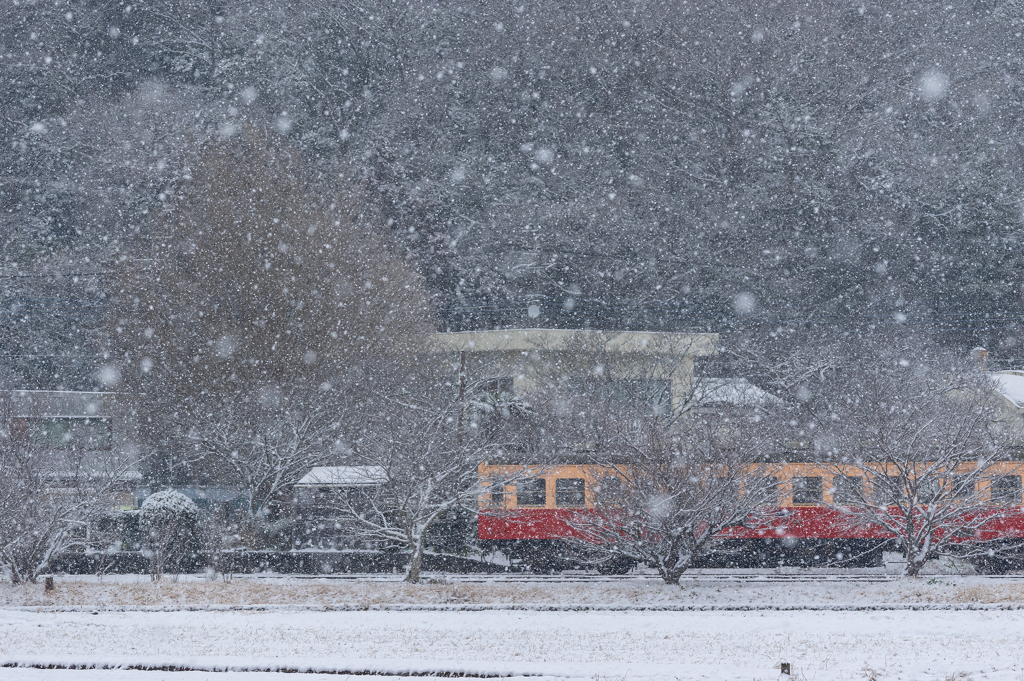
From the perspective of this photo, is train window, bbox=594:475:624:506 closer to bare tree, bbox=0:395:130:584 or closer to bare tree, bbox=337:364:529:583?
bare tree, bbox=337:364:529:583

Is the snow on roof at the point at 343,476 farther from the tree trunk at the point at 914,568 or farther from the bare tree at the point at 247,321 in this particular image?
the tree trunk at the point at 914,568

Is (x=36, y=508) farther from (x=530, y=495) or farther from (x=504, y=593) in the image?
(x=530, y=495)

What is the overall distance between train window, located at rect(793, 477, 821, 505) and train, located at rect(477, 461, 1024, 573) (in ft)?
0.06

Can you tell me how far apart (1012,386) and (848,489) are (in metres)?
16.1

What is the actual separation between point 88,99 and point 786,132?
3969 centimetres

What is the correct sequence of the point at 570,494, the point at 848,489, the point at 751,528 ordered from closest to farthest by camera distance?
1. the point at 751,528
2. the point at 848,489
3. the point at 570,494

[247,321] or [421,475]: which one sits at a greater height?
[247,321]

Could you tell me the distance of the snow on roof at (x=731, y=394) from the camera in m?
31.5

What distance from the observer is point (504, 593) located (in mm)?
15461

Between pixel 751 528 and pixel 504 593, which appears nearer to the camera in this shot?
pixel 504 593

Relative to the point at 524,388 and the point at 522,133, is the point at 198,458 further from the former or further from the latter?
the point at 522,133

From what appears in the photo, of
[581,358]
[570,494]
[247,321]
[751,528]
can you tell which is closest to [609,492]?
[570,494]

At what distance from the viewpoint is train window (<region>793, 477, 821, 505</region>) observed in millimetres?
18000

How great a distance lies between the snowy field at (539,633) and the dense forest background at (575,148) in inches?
1035
